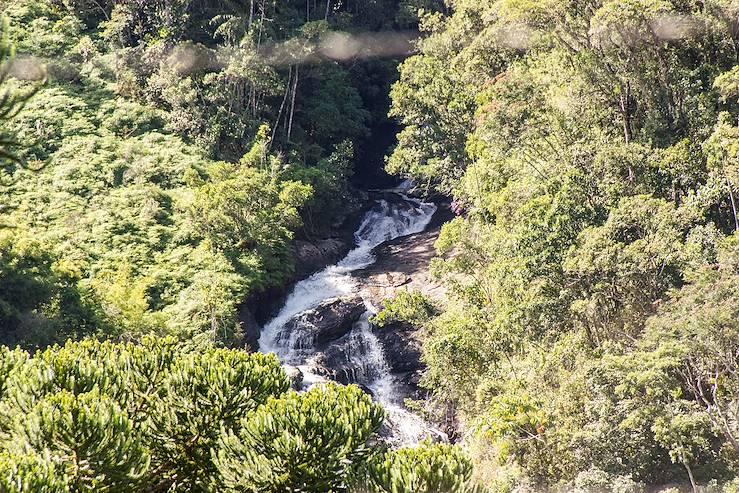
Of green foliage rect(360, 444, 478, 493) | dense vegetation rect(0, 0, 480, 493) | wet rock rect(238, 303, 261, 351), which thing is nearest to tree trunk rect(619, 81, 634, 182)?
dense vegetation rect(0, 0, 480, 493)

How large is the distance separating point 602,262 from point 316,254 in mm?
19941

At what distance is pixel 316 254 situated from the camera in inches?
1410

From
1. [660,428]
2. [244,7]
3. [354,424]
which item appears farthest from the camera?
[244,7]

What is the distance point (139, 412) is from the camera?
37.1ft

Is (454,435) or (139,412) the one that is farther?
(454,435)

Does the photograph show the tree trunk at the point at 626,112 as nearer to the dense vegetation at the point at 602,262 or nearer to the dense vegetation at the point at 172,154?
the dense vegetation at the point at 602,262

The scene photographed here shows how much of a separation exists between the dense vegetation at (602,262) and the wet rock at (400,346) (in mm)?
2798

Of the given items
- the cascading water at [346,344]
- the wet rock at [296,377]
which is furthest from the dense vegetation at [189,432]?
the wet rock at [296,377]

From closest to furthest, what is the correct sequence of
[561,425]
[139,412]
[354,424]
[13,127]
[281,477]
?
[281,477] < [354,424] < [139,412] < [561,425] < [13,127]

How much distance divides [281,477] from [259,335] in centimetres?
1998

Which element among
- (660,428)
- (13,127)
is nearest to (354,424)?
(660,428)

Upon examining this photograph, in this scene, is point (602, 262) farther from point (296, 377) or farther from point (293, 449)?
point (296, 377)

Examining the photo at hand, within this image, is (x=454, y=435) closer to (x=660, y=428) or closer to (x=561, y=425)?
(x=561, y=425)

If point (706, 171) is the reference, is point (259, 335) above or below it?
below
